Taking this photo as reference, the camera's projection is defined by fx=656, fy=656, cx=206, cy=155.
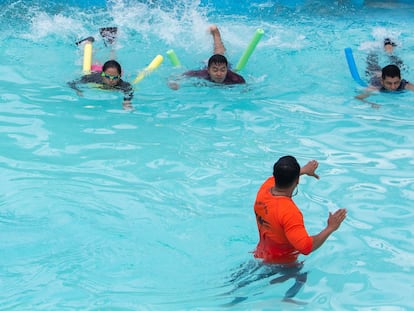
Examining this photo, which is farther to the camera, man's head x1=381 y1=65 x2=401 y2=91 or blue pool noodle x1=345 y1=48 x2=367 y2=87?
blue pool noodle x1=345 y1=48 x2=367 y2=87

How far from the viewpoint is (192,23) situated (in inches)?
399

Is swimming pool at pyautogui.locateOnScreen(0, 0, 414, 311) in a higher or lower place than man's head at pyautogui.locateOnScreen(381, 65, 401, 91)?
lower

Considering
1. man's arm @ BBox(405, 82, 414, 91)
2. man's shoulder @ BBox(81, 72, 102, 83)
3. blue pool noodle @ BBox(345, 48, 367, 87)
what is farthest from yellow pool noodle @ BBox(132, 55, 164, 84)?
man's arm @ BBox(405, 82, 414, 91)

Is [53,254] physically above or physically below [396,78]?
below

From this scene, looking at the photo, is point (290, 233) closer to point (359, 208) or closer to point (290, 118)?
point (359, 208)

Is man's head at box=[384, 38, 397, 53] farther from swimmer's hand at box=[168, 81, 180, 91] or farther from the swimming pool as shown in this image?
swimmer's hand at box=[168, 81, 180, 91]

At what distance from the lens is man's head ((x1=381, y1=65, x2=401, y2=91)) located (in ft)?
25.1

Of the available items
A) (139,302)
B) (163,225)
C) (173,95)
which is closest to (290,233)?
(139,302)

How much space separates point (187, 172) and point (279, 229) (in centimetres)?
206

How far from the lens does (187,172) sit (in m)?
6.05

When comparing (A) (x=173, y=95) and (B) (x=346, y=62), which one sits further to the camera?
(B) (x=346, y=62)

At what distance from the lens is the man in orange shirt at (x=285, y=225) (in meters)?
3.91

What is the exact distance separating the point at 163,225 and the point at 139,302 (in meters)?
1.03

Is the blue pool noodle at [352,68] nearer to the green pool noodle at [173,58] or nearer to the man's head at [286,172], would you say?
the green pool noodle at [173,58]
